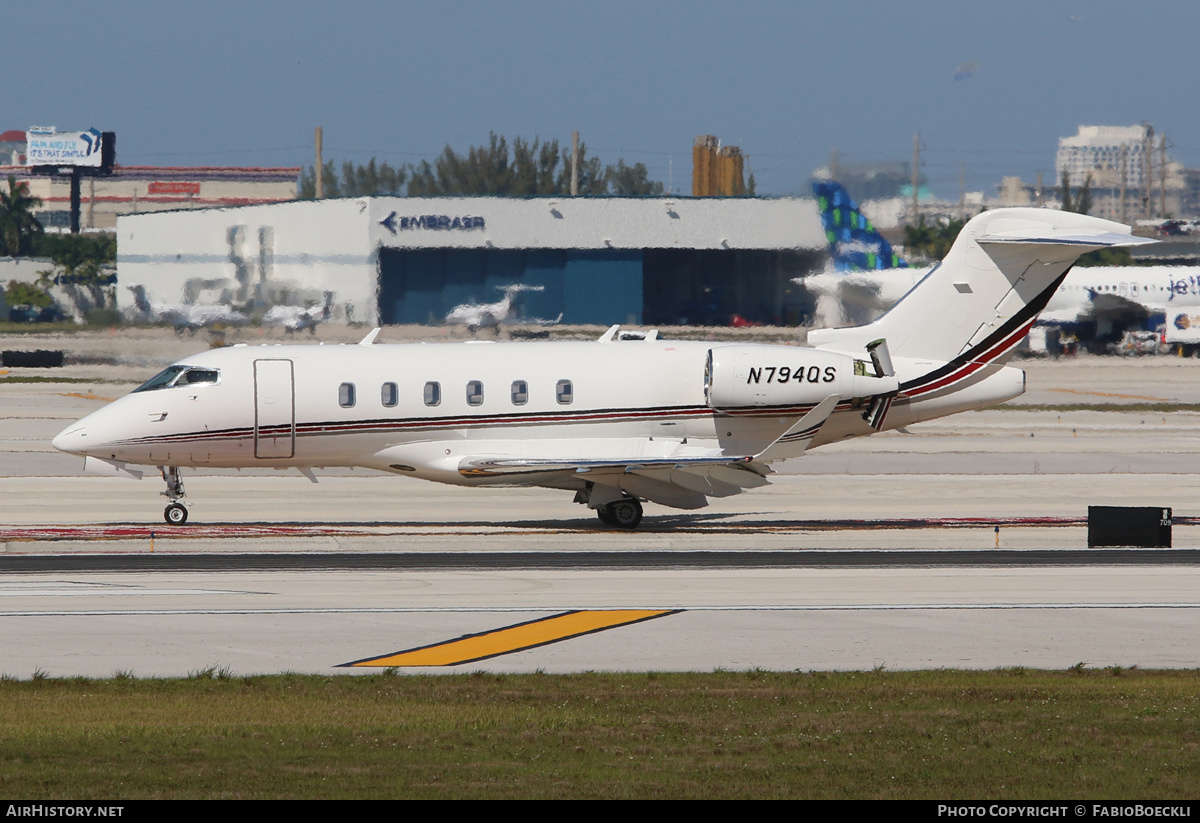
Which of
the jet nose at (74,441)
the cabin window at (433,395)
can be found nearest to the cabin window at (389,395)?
the cabin window at (433,395)

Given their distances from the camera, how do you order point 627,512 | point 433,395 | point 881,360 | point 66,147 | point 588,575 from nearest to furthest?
point 588,575 → point 433,395 → point 881,360 → point 627,512 → point 66,147

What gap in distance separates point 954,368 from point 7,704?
20.2m

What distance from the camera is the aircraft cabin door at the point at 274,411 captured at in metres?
28.1

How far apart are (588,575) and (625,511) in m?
6.12

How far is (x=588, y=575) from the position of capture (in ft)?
74.9

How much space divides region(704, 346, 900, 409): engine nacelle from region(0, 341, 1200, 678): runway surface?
2692mm

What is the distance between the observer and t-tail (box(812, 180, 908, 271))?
73875 mm

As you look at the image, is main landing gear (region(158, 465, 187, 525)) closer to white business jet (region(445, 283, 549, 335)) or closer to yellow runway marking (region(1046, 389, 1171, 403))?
white business jet (region(445, 283, 549, 335))

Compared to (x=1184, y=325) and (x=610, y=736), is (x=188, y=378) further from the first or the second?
(x=1184, y=325)

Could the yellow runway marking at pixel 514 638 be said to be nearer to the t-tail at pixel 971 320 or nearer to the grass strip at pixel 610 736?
the grass strip at pixel 610 736

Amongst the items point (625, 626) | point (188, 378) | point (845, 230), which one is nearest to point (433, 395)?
point (188, 378)

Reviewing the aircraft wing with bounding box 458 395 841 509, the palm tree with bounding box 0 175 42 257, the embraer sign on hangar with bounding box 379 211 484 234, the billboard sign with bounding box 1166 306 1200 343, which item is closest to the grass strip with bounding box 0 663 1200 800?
the aircraft wing with bounding box 458 395 841 509

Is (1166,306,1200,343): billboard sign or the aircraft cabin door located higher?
(1166,306,1200,343): billboard sign
